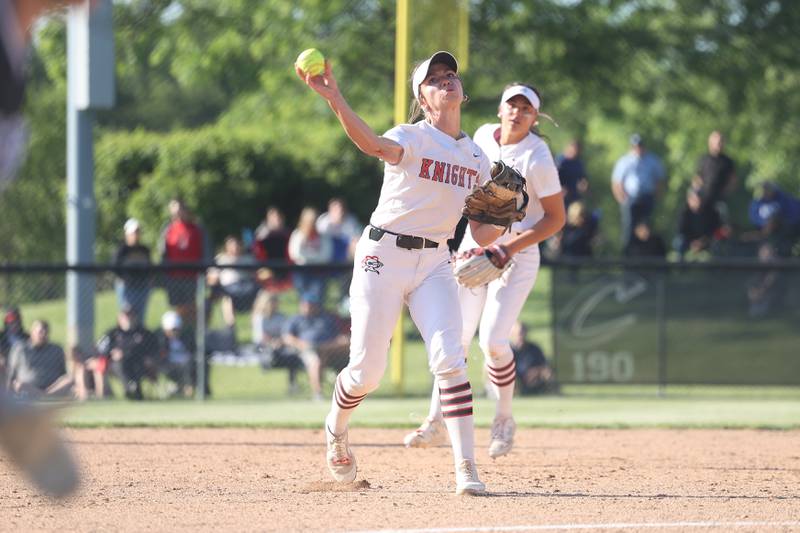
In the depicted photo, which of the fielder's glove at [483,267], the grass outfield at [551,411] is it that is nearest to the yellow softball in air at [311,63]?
the fielder's glove at [483,267]

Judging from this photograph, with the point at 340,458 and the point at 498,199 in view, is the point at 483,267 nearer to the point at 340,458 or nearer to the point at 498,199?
the point at 498,199

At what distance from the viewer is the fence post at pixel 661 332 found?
46.9ft

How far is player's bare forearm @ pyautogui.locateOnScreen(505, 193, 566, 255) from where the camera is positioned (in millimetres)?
7957

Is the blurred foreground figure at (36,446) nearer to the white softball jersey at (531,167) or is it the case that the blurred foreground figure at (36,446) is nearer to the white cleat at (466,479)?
the white cleat at (466,479)

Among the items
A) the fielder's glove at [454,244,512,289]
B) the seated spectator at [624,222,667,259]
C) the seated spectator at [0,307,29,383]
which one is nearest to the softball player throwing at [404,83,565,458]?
the fielder's glove at [454,244,512,289]

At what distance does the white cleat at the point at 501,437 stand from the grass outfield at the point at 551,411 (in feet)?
8.55

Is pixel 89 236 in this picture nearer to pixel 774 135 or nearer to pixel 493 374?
pixel 493 374

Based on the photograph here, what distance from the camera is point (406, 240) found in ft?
22.9

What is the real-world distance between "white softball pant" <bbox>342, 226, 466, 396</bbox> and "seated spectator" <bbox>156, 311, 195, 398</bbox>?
6701 mm

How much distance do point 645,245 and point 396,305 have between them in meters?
10.4

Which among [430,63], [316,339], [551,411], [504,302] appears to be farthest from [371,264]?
[316,339]

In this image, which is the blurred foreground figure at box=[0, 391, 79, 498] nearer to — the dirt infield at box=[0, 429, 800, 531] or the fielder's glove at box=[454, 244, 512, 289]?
the dirt infield at box=[0, 429, 800, 531]

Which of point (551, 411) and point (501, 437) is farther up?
point (501, 437)

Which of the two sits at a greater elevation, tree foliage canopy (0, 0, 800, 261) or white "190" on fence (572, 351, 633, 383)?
tree foliage canopy (0, 0, 800, 261)
